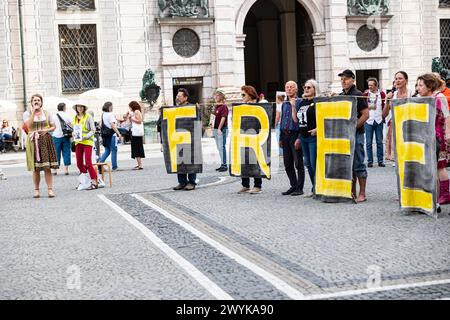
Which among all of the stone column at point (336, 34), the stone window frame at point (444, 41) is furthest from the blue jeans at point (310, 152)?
the stone window frame at point (444, 41)

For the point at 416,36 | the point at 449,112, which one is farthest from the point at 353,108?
the point at 416,36

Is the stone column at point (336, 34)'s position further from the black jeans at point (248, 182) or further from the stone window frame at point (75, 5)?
the black jeans at point (248, 182)

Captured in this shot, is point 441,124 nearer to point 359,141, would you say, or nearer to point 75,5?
point 359,141

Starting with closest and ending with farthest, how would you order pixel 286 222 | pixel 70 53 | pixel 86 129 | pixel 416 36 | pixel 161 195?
pixel 286 222
pixel 161 195
pixel 86 129
pixel 70 53
pixel 416 36

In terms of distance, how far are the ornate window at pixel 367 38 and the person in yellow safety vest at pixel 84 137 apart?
23011mm

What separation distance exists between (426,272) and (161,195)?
7.18 metres

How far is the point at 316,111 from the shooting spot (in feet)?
39.9

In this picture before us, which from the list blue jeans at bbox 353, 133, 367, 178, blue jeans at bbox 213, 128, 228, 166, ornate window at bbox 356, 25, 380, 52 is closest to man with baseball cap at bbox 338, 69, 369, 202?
blue jeans at bbox 353, 133, 367, 178

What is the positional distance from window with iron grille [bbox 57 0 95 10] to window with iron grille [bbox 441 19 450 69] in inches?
654

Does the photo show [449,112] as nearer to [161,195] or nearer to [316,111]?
[316,111]

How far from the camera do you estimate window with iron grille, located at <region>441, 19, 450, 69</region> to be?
38.0 meters

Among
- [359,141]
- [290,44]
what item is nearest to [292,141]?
[359,141]

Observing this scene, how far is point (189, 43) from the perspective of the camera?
3378 cm

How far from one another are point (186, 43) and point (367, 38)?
8.56m
